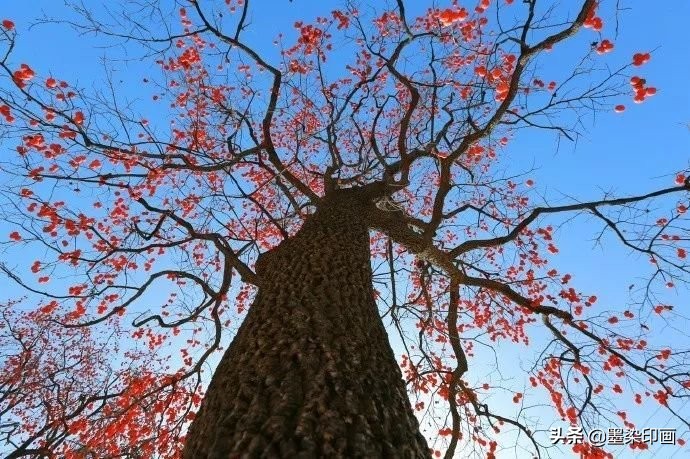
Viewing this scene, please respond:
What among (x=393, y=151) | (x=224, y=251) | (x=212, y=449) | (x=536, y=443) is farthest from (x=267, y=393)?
(x=393, y=151)

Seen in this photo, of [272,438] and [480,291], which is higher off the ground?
[480,291]

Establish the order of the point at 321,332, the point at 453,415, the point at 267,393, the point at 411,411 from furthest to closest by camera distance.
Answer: the point at 453,415
the point at 321,332
the point at 411,411
the point at 267,393

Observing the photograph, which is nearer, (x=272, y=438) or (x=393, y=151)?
(x=272, y=438)

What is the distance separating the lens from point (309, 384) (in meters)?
2.59

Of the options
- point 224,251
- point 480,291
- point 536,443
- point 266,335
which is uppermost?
point 480,291

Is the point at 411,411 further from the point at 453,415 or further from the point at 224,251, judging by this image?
the point at 224,251

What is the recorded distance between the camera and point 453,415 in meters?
6.37

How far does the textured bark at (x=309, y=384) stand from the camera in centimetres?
214

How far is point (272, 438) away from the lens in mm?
2094

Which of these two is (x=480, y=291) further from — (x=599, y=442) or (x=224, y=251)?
(x=224, y=251)

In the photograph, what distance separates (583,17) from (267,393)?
4.56m

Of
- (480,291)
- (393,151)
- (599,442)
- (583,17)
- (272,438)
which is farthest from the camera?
(393,151)

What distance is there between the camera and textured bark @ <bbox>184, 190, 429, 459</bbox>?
214cm

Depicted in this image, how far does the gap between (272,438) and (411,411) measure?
1090 millimetres
